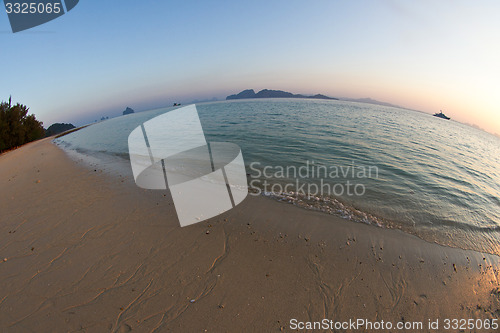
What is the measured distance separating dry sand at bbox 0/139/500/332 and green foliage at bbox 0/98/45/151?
27.5 m

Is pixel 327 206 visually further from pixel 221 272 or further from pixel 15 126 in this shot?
pixel 15 126

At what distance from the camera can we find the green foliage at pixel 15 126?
76.1 feet

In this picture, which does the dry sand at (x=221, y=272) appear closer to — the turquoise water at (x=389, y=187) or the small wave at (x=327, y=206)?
the small wave at (x=327, y=206)

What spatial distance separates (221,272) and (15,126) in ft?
123

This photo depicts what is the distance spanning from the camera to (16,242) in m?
5.14

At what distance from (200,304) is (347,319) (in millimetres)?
2544

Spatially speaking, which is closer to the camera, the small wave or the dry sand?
the dry sand

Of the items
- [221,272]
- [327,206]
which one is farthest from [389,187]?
[221,272]

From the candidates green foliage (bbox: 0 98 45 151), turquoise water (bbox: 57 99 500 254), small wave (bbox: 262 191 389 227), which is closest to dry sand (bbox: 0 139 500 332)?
small wave (bbox: 262 191 389 227)

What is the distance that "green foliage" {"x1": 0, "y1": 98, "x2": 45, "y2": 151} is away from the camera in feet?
76.1

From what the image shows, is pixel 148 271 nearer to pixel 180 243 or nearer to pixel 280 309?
pixel 180 243

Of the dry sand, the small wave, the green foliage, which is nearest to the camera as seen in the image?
the dry sand

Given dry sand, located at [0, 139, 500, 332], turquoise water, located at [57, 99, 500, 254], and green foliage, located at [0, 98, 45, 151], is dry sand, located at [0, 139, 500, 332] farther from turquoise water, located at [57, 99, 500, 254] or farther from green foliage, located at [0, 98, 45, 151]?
green foliage, located at [0, 98, 45, 151]

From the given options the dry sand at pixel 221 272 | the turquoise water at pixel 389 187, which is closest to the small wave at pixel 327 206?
the turquoise water at pixel 389 187
